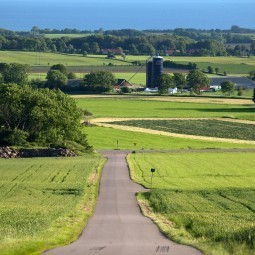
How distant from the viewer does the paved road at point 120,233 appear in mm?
19312

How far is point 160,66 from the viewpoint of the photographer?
128 metres

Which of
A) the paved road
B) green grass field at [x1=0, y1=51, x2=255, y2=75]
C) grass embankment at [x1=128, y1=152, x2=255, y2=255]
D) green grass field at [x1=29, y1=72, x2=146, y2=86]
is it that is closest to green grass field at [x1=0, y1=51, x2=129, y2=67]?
green grass field at [x1=0, y1=51, x2=255, y2=75]

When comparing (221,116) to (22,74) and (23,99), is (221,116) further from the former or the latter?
(22,74)

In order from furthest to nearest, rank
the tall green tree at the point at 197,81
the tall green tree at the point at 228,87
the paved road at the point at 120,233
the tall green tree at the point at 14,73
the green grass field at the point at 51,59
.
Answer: the green grass field at the point at 51,59 → the tall green tree at the point at 197,81 → the tall green tree at the point at 14,73 → the tall green tree at the point at 228,87 → the paved road at the point at 120,233

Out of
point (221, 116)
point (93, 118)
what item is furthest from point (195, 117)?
point (93, 118)

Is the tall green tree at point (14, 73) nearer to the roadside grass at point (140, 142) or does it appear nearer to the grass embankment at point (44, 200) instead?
the roadside grass at point (140, 142)

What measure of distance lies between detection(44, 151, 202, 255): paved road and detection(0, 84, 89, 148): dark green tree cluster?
2005cm

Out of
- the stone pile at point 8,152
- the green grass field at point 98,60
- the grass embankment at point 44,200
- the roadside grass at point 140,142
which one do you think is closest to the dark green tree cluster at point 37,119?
the roadside grass at point 140,142

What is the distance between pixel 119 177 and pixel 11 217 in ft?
49.3

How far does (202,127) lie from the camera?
7212 cm

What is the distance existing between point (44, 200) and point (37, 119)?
2468 centimetres

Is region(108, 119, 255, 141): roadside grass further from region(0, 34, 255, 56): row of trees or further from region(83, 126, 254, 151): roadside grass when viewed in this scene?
region(0, 34, 255, 56): row of trees

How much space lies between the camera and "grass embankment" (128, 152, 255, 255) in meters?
21.0

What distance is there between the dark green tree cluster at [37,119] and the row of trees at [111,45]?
121445 millimetres
